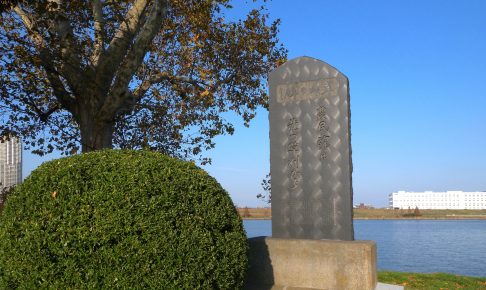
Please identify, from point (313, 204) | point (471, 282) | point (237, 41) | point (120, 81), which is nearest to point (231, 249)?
point (313, 204)

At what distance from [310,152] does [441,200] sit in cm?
16178

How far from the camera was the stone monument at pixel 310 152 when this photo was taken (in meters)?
6.37

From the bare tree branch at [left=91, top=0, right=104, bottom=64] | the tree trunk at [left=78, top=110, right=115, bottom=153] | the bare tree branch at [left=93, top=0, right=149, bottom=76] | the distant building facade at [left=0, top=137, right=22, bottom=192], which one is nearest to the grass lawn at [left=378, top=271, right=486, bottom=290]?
the tree trunk at [left=78, top=110, right=115, bottom=153]

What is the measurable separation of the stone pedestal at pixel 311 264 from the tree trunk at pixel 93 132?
19.7 feet

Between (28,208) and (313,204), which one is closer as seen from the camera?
(28,208)

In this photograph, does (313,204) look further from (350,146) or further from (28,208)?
(28,208)

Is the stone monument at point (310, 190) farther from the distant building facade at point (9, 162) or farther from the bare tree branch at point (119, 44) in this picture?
the distant building facade at point (9, 162)

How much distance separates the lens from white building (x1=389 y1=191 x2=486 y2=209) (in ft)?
493

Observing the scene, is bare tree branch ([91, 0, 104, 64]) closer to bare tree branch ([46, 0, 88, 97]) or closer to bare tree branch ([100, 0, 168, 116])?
bare tree branch ([46, 0, 88, 97])

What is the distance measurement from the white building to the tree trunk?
151m

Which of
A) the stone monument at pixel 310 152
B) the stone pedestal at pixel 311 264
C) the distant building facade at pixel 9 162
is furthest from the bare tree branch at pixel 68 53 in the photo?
the distant building facade at pixel 9 162

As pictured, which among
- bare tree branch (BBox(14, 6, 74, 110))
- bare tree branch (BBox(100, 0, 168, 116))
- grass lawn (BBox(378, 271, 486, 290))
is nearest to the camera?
grass lawn (BBox(378, 271, 486, 290))

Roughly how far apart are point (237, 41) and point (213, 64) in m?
1.02

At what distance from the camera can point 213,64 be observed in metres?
13.9
